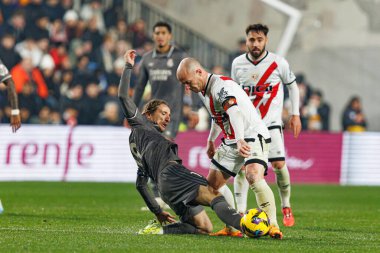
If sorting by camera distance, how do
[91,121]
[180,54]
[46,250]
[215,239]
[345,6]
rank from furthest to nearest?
[345,6], [91,121], [180,54], [215,239], [46,250]

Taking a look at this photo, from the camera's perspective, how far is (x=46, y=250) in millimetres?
9320

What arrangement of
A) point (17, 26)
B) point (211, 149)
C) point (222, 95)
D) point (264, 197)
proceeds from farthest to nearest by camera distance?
point (17, 26) → point (211, 149) → point (264, 197) → point (222, 95)

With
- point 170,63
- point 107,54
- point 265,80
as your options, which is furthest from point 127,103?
point 107,54

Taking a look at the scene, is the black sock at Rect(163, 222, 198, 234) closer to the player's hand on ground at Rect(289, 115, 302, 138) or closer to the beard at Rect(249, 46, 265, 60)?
the player's hand on ground at Rect(289, 115, 302, 138)

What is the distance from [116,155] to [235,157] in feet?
38.8

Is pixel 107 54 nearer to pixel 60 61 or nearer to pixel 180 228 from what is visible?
pixel 60 61

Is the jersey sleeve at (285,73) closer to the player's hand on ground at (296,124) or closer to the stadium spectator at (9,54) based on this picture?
the player's hand on ground at (296,124)

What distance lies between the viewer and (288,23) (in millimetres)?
27219

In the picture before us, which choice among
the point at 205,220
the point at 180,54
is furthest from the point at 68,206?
the point at 205,220

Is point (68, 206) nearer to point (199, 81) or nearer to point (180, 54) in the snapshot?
point (180, 54)

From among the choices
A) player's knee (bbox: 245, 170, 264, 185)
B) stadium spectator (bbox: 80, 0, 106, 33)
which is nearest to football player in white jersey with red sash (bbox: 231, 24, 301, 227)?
player's knee (bbox: 245, 170, 264, 185)

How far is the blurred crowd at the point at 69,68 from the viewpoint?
23688 mm

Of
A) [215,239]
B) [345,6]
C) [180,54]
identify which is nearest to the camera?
[215,239]

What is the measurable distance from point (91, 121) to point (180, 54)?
30.6 ft
